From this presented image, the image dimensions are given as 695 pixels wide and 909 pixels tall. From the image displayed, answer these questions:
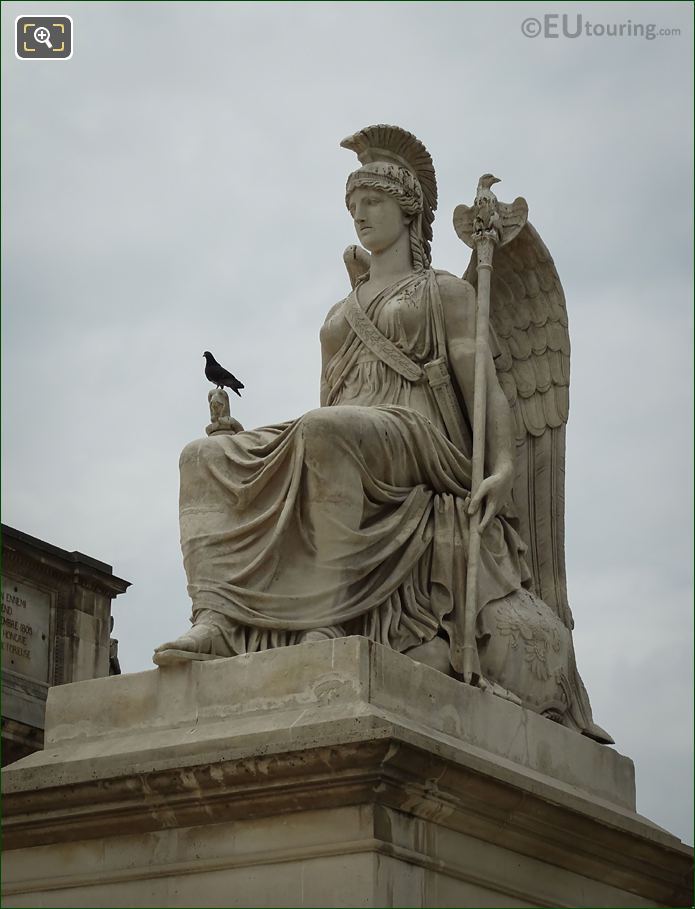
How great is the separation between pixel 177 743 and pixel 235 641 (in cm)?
80

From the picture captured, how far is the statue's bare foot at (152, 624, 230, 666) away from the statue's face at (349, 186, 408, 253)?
3.08 m

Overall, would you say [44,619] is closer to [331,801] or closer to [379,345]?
[379,345]

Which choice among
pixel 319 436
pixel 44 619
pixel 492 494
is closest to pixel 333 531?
pixel 319 436

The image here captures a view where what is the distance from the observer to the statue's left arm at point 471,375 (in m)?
12.5

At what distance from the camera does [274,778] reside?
1048 centimetres

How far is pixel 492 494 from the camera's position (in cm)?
1223

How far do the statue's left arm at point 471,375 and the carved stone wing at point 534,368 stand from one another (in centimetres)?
56

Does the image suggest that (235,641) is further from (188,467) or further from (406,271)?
(406,271)

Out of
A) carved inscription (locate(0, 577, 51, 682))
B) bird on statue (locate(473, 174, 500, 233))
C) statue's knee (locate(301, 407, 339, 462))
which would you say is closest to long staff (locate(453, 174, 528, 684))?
bird on statue (locate(473, 174, 500, 233))

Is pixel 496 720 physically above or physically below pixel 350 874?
above

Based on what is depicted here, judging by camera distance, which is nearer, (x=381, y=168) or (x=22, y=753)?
(x=381, y=168)

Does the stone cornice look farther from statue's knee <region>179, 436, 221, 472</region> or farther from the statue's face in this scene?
the statue's face

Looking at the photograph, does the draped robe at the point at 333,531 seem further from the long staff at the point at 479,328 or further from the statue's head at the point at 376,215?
the statue's head at the point at 376,215

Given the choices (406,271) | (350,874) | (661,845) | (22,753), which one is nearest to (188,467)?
(406,271)
